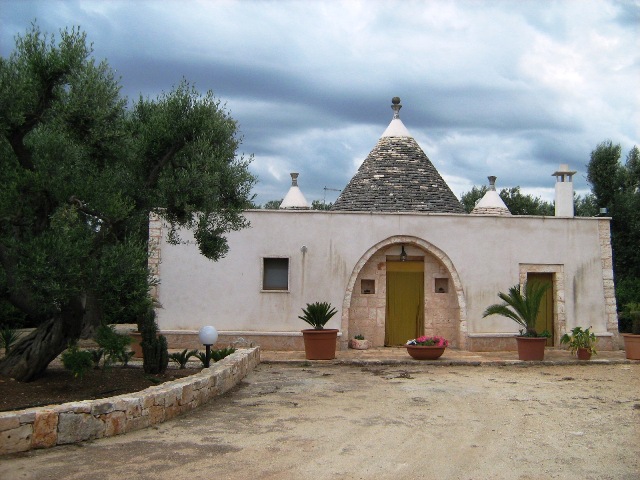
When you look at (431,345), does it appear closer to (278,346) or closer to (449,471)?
(278,346)

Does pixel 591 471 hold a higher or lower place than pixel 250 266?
lower

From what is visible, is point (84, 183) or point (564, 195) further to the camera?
point (564, 195)

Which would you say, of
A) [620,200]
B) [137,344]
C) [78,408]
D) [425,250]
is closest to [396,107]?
[425,250]

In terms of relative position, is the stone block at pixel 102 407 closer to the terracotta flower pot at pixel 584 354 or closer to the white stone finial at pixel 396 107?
the terracotta flower pot at pixel 584 354

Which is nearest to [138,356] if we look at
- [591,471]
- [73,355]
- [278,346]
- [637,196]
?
[278,346]

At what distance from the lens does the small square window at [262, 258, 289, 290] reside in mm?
14555

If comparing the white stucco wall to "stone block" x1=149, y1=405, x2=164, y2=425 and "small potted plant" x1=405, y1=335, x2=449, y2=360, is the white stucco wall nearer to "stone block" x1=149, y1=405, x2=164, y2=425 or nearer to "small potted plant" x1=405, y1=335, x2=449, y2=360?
"small potted plant" x1=405, y1=335, x2=449, y2=360

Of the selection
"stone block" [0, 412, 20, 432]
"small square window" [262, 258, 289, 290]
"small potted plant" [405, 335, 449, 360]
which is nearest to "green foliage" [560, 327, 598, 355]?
"small potted plant" [405, 335, 449, 360]

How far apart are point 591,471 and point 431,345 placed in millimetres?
7385

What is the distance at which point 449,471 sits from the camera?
5.35 metres

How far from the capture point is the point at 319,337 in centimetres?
1282

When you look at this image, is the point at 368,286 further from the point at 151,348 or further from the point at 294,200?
the point at 151,348

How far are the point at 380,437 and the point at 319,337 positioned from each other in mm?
6315

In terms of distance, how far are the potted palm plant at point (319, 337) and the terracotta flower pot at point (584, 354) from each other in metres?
5.22
